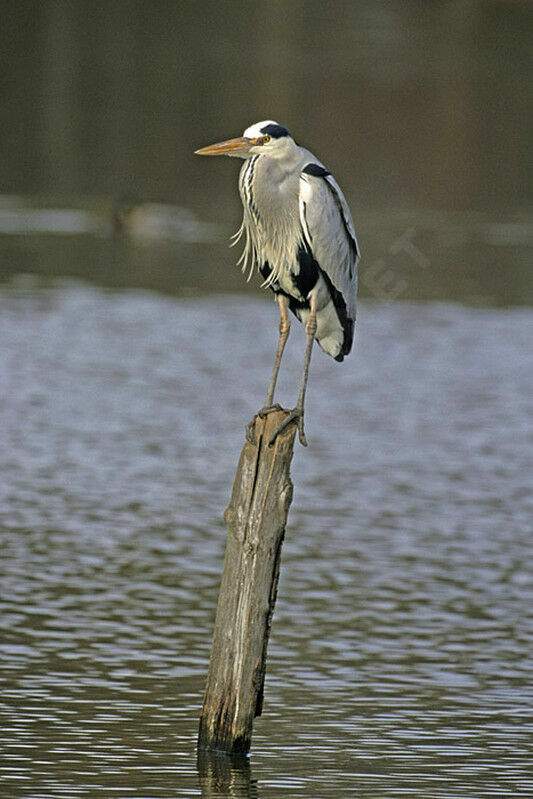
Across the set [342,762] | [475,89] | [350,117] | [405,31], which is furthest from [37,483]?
[405,31]

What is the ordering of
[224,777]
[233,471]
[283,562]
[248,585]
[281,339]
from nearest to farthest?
[224,777]
[248,585]
[281,339]
[283,562]
[233,471]

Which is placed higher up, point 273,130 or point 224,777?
point 273,130

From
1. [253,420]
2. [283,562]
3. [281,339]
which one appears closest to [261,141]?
[281,339]

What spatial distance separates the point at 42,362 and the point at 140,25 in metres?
32.1

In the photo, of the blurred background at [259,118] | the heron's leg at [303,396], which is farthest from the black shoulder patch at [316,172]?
the blurred background at [259,118]

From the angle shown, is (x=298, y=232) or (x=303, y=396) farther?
(x=298, y=232)

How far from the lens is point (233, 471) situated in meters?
15.0

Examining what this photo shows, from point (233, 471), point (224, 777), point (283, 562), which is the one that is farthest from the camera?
point (233, 471)

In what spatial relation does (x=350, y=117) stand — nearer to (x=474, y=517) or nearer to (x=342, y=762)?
(x=474, y=517)

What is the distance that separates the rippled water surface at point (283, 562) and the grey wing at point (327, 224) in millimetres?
1920

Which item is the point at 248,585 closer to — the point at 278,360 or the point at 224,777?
the point at 224,777

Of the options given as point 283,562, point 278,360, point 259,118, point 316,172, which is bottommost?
point 283,562

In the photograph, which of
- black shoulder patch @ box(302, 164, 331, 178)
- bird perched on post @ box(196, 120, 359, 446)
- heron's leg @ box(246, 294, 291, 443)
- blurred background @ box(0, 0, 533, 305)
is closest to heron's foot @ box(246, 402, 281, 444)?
heron's leg @ box(246, 294, 291, 443)

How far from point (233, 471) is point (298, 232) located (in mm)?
6330
